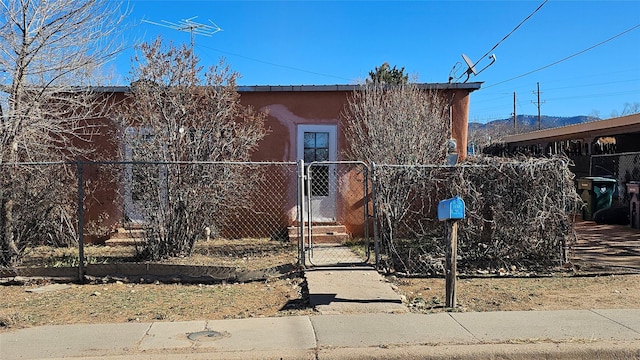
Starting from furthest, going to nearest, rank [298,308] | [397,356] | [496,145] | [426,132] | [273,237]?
1. [496,145]
2. [273,237]
3. [426,132]
4. [298,308]
5. [397,356]

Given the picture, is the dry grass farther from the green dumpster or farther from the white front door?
the green dumpster

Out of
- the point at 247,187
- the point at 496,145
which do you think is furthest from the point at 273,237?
the point at 496,145

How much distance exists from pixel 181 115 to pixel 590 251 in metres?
7.66

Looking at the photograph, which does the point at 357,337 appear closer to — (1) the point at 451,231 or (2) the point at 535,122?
(1) the point at 451,231

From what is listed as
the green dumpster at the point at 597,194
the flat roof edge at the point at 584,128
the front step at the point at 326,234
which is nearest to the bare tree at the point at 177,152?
the front step at the point at 326,234

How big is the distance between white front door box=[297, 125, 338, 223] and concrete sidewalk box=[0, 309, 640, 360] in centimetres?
556

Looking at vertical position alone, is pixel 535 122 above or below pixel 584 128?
above

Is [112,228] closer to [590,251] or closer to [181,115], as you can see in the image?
[181,115]

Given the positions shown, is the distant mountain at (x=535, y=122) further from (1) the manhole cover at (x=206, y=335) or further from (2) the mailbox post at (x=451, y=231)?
(1) the manhole cover at (x=206, y=335)

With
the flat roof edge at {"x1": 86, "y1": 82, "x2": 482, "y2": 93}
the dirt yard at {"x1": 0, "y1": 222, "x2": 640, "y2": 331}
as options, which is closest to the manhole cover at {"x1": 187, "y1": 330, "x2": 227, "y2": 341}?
the dirt yard at {"x1": 0, "y1": 222, "x2": 640, "y2": 331}

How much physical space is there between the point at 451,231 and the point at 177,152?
15.5ft

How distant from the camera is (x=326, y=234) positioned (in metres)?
10.7

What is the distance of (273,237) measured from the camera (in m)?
11.0

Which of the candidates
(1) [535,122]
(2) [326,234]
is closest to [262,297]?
(2) [326,234]
